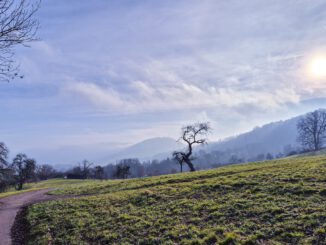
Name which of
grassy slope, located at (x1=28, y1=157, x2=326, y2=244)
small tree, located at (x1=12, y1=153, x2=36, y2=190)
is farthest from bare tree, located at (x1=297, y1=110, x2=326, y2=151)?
small tree, located at (x1=12, y1=153, x2=36, y2=190)

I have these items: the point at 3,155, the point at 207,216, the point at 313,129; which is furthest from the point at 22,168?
the point at 313,129

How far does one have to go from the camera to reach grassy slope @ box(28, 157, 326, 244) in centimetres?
1088

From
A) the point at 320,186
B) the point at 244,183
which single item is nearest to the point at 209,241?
the point at 320,186

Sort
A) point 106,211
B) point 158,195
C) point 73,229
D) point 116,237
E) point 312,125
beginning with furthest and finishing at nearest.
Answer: point 312,125 → point 158,195 → point 106,211 → point 73,229 → point 116,237

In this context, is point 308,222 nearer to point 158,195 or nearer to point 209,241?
point 209,241

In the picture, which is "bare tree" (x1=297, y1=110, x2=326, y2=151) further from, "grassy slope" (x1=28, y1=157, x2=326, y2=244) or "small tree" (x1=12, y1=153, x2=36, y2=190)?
"small tree" (x1=12, y1=153, x2=36, y2=190)

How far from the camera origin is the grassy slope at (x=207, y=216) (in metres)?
10.9

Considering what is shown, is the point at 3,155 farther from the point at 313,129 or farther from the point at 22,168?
the point at 313,129

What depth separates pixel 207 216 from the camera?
13.8 meters

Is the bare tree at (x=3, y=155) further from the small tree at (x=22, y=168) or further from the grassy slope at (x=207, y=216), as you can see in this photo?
the grassy slope at (x=207, y=216)

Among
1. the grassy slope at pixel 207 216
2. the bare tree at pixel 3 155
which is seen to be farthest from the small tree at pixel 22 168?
the grassy slope at pixel 207 216

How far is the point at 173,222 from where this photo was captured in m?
13.8

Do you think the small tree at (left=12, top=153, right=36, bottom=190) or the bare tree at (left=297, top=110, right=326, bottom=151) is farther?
the bare tree at (left=297, top=110, right=326, bottom=151)

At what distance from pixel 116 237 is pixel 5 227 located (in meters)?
10.4
